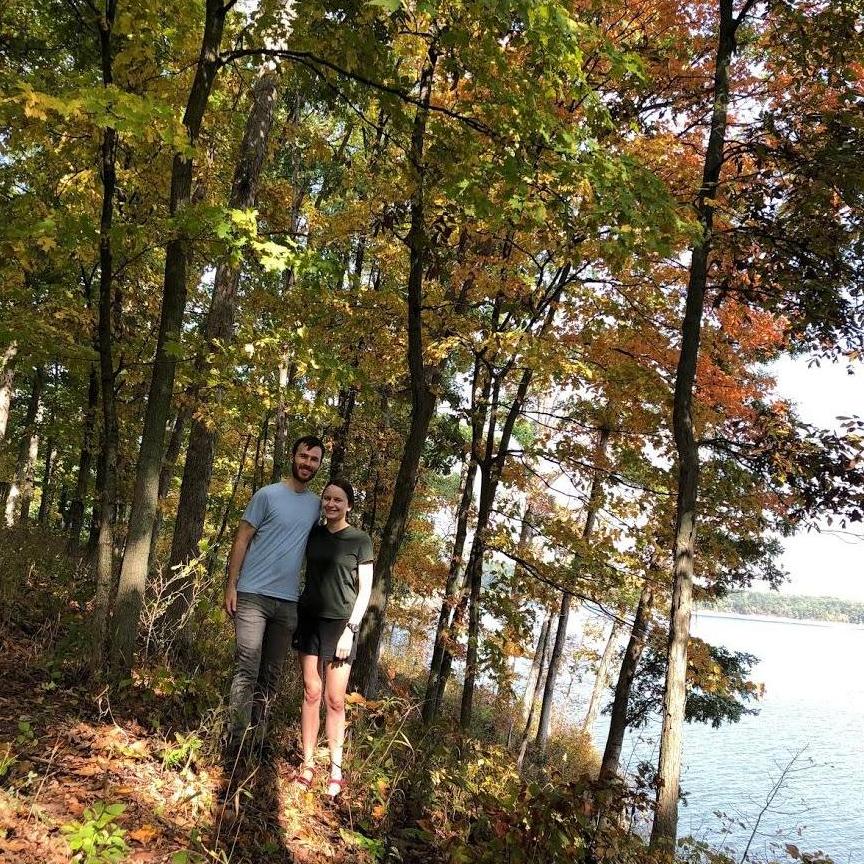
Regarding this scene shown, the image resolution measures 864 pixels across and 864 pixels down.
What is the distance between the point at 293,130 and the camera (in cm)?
923

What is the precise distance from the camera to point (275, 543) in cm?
409

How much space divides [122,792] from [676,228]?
Answer: 4.74 metres

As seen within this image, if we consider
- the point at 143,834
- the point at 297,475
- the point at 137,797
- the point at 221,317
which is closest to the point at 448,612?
the point at 221,317

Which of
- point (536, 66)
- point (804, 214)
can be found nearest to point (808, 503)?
point (804, 214)

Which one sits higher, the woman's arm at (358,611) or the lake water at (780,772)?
the woman's arm at (358,611)

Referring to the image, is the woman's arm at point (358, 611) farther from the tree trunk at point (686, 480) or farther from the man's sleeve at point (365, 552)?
the tree trunk at point (686, 480)

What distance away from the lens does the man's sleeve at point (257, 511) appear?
409 centimetres

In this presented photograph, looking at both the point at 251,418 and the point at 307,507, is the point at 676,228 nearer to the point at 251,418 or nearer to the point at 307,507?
the point at 307,507

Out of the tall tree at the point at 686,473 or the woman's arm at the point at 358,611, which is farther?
the tall tree at the point at 686,473

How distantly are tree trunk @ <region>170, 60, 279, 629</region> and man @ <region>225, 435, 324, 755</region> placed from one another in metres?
3.18

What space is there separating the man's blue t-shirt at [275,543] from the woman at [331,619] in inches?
4.2

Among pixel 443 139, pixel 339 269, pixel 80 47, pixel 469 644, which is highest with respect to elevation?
pixel 80 47

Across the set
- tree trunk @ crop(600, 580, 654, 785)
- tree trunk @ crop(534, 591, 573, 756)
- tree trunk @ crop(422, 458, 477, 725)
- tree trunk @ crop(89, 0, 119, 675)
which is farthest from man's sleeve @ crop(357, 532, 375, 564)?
tree trunk @ crop(534, 591, 573, 756)

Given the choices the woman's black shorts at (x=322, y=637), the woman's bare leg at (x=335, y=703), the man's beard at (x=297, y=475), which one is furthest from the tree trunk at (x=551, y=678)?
the man's beard at (x=297, y=475)
